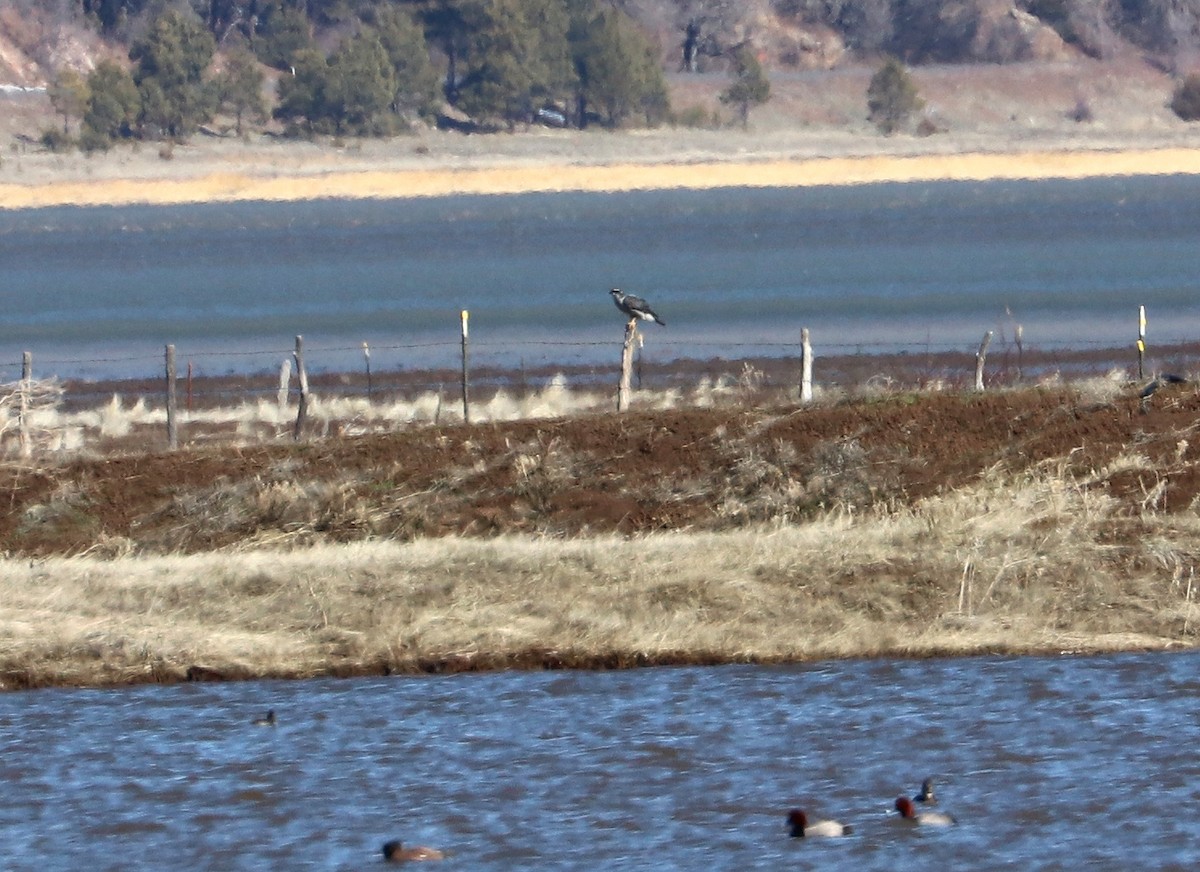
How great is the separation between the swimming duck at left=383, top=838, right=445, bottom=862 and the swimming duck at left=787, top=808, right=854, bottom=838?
1.85m

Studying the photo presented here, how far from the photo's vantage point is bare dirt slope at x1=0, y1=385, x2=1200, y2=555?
20812 millimetres

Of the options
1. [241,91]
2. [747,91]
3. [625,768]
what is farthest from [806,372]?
[747,91]

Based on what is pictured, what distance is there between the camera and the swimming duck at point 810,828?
11.4 metres

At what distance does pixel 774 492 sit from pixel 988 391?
2822 millimetres

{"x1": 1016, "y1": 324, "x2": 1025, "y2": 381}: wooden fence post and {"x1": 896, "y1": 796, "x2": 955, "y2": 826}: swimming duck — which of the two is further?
{"x1": 1016, "y1": 324, "x2": 1025, "y2": 381}: wooden fence post

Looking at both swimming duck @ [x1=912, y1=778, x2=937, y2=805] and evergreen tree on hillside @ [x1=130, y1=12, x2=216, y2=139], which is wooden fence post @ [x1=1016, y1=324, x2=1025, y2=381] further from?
evergreen tree on hillside @ [x1=130, y1=12, x2=216, y2=139]

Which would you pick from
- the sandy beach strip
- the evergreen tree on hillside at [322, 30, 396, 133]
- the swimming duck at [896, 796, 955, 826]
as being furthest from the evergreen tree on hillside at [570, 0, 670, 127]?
the swimming duck at [896, 796, 955, 826]

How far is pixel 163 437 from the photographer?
2950 centimetres

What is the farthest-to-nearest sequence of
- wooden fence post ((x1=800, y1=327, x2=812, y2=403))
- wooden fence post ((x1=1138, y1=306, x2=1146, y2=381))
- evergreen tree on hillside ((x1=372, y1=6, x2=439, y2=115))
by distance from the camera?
evergreen tree on hillside ((x1=372, y1=6, x2=439, y2=115))
wooden fence post ((x1=800, y1=327, x2=812, y2=403))
wooden fence post ((x1=1138, y1=306, x2=1146, y2=381))

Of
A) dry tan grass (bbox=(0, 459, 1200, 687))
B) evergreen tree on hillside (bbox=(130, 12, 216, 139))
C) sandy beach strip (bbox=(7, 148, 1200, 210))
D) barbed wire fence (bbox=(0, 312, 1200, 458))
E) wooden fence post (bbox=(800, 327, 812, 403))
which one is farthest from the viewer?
evergreen tree on hillside (bbox=(130, 12, 216, 139))

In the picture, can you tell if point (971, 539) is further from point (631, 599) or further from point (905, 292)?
point (905, 292)

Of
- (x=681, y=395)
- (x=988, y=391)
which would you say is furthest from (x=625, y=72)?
(x=988, y=391)

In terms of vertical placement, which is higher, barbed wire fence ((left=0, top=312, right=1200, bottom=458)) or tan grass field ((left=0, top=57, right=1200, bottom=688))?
tan grass field ((left=0, top=57, right=1200, bottom=688))

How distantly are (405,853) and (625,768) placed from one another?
7.00 ft
